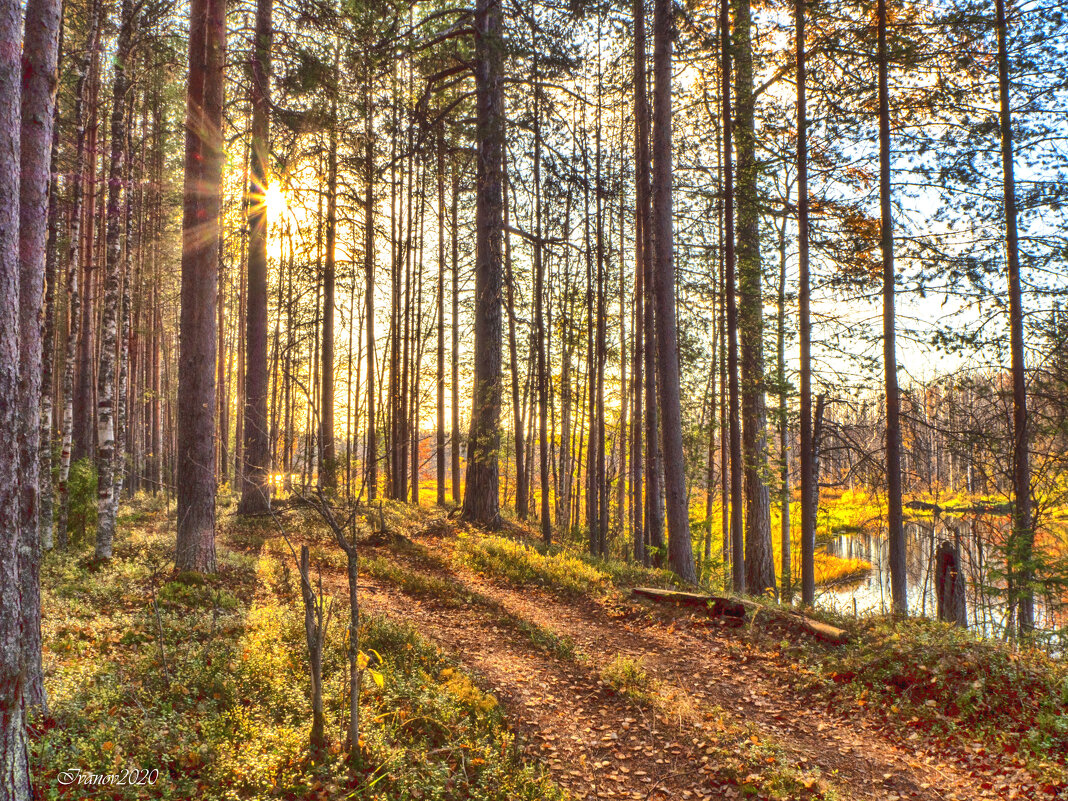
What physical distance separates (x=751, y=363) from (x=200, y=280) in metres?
10.4

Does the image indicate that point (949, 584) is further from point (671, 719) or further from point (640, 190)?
point (640, 190)

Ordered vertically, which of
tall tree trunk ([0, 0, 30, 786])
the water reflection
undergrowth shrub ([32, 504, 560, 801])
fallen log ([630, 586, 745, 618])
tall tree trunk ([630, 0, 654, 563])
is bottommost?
the water reflection

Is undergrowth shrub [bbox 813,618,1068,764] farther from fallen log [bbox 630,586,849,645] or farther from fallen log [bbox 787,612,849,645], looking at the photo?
fallen log [bbox 630,586,849,645]

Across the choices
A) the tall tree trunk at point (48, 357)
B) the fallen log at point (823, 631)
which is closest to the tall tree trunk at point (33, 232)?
the tall tree trunk at point (48, 357)

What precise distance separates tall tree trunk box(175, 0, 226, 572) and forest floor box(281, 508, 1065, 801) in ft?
8.40

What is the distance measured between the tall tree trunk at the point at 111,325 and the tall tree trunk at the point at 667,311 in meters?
8.37

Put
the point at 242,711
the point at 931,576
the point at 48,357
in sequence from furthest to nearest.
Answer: the point at 931,576 → the point at 48,357 → the point at 242,711

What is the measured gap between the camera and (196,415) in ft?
24.8

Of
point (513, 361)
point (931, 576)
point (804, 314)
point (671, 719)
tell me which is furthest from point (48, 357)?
point (931, 576)

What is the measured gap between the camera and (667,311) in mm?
9656

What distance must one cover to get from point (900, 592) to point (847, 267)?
5.88 meters

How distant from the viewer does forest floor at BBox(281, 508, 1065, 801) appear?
13.3ft

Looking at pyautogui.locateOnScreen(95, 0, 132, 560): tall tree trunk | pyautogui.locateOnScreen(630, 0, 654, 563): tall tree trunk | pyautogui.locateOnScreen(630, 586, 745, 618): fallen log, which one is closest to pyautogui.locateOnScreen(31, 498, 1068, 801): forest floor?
pyautogui.locateOnScreen(630, 586, 745, 618): fallen log

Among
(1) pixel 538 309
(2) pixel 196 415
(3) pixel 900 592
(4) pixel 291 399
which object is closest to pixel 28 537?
(2) pixel 196 415
